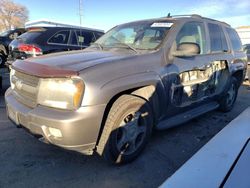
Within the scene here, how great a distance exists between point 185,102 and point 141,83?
1121 millimetres

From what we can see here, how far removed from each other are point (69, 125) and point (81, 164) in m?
0.89

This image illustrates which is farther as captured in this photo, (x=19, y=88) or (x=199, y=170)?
(x=19, y=88)

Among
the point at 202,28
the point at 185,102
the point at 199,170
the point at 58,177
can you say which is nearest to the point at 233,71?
the point at 202,28

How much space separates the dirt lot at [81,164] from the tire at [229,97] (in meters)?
1.49

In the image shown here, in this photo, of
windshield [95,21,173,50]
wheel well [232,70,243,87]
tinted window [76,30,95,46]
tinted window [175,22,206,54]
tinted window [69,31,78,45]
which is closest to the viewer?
windshield [95,21,173,50]

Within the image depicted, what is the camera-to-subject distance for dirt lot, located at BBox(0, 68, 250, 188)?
9.69 ft

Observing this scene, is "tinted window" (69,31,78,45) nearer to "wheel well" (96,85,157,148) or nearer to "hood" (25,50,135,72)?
"hood" (25,50,135,72)

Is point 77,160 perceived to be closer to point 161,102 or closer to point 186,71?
point 161,102

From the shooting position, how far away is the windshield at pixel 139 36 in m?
3.85

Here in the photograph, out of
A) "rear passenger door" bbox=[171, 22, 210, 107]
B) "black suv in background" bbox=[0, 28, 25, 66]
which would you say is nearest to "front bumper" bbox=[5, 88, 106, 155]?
"rear passenger door" bbox=[171, 22, 210, 107]

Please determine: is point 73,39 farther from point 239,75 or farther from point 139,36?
point 239,75

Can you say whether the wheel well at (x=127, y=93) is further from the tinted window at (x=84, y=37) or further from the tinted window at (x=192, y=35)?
the tinted window at (x=84, y=37)

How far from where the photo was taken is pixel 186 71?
394 centimetres

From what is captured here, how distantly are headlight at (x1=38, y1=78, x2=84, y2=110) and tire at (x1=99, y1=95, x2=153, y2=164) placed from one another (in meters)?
A: 0.48
